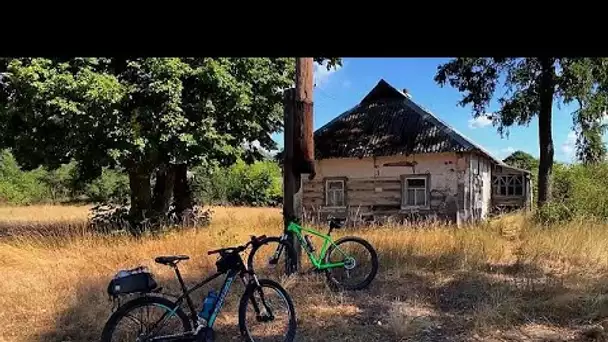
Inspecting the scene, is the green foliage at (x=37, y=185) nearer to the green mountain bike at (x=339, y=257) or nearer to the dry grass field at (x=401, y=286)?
the dry grass field at (x=401, y=286)

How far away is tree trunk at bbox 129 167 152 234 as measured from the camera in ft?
46.0

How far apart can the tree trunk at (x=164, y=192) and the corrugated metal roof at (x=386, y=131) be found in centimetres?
474

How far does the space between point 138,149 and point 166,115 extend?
987mm

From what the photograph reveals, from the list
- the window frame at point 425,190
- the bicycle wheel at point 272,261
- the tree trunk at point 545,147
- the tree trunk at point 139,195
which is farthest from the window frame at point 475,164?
the tree trunk at point 139,195

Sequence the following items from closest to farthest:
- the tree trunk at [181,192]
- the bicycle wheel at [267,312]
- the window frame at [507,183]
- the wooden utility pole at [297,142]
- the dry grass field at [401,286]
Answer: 1. the bicycle wheel at [267,312]
2. the dry grass field at [401,286]
3. the wooden utility pole at [297,142]
4. the tree trunk at [181,192]
5. the window frame at [507,183]

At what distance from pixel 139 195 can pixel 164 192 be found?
714mm

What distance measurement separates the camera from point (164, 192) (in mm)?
14852

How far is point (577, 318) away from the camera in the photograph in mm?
6066

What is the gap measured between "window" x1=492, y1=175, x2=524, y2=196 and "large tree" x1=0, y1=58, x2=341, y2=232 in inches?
519

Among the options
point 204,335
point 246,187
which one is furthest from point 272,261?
point 246,187

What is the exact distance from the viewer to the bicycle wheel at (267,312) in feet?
17.3

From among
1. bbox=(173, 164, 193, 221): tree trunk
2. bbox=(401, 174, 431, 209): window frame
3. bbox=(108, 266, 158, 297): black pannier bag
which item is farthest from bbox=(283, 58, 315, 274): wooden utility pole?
bbox=(401, 174, 431, 209): window frame
